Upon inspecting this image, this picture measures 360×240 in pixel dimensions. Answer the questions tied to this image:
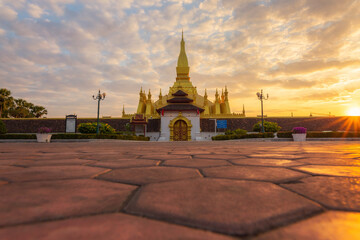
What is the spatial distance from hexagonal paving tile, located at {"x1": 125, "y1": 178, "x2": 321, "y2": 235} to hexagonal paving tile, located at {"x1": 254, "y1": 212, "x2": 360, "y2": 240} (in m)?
0.04

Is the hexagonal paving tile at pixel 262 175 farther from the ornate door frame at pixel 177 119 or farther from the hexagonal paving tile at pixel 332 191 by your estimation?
the ornate door frame at pixel 177 119

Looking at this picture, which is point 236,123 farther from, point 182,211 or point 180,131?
point 182,211

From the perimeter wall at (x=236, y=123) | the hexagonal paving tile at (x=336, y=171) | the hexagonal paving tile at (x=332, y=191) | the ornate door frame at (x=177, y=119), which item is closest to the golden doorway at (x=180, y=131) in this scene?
the ornate door frame at (x=177, y=119)

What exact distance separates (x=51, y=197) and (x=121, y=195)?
318 mm

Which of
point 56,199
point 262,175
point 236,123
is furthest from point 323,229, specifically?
point 236,123

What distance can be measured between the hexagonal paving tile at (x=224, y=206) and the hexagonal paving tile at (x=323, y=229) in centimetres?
4

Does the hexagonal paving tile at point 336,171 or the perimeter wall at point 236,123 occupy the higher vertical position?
the perimeter wall at point 236,123

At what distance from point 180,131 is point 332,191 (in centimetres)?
2287

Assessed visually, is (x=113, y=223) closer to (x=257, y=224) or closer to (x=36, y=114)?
(x=257, y=224)

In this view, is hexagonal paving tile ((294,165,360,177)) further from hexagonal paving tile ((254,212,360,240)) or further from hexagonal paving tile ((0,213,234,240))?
hexagonal paving tile ((0,213,234,240))

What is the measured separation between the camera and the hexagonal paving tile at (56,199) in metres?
0.77

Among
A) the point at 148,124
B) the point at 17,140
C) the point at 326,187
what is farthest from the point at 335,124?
the point at 17,140

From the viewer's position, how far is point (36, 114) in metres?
41.8

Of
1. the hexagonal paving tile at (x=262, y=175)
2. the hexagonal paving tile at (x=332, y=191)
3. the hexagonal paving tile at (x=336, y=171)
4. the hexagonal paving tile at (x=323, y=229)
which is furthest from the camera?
the hexagonal paving tile at (x=336, y=171)
